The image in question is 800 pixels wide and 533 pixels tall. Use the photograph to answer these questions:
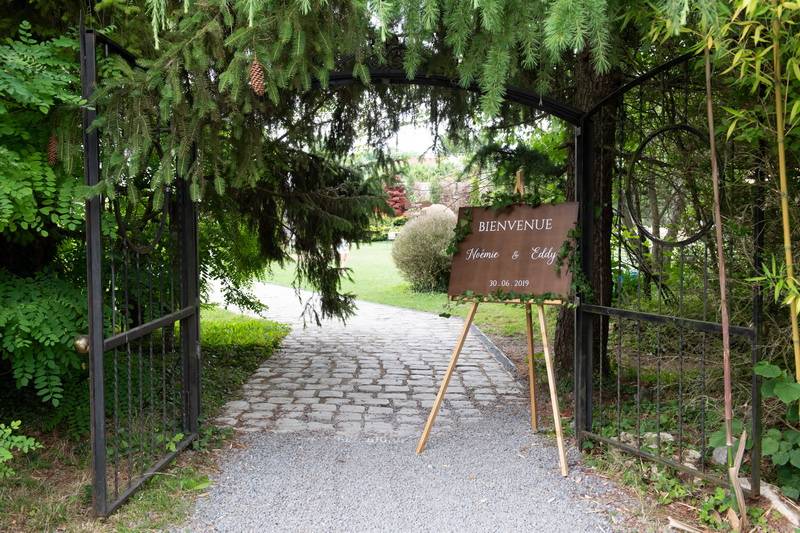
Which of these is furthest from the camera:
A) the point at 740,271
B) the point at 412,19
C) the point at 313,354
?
the point at 313,354

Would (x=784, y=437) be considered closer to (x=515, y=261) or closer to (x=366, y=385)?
(x=515, y=261)

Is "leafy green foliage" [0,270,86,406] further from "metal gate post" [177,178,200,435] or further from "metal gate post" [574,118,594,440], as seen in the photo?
"metal gate post" [574,118,594,440]

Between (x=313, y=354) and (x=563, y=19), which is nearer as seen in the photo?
(x=563, y=19)

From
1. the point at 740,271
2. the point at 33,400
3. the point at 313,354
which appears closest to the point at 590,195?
the point at 740,271

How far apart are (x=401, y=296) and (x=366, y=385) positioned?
9.80m

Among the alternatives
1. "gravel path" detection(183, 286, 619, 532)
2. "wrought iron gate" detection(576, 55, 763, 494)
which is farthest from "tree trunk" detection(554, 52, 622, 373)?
"gravel path" detection(183, 286, 619, 532)

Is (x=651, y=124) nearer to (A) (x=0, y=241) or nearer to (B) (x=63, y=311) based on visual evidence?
(B) (x=63, y=311)

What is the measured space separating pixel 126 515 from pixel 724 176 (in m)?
3.75

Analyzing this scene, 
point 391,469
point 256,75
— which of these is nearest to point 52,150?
point 256,75

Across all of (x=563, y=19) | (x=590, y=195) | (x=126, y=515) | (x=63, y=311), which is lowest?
(x=126, y=515)

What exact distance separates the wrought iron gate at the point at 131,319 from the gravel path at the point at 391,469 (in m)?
0.47

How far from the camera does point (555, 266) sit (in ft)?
13.8

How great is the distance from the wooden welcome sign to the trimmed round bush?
1138 centimetres

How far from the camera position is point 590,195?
14.3 ft
